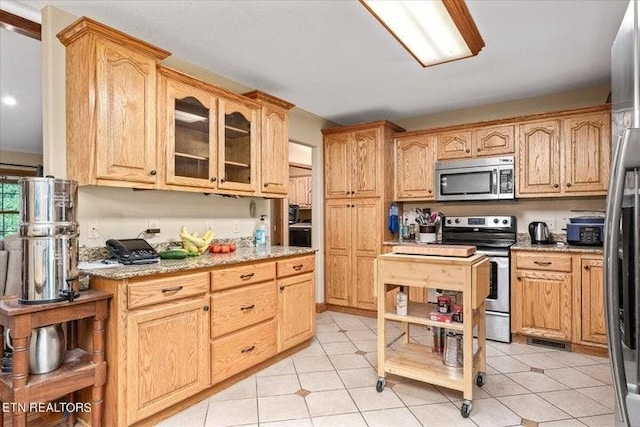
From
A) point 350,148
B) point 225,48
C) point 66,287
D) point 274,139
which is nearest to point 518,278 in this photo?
point 350,148

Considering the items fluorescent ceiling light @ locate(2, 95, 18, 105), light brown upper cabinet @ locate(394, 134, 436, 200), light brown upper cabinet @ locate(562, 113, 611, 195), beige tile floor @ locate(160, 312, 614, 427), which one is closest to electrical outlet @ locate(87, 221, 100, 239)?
beige tile floor @ locate(160, 312, 614, 427)

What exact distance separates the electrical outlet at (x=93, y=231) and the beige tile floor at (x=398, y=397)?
4.04ft

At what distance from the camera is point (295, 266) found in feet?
9.86

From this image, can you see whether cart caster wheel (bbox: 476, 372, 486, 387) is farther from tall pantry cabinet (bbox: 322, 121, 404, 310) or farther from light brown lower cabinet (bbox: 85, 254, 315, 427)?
tall pantry cabinet (bbox: 322, 121, 404, 310)

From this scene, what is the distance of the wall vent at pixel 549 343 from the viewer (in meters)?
3.16

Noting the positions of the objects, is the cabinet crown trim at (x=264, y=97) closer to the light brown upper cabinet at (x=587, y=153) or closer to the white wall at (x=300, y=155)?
the white wall at (x=300, y=155)

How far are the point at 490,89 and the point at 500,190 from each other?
40.6 inches

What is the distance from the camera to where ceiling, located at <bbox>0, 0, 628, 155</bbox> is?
216cm

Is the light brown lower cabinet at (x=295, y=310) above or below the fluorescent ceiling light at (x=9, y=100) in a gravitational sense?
below

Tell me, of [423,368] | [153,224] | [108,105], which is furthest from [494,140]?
[108,105]

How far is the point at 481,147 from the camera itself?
3807 mm

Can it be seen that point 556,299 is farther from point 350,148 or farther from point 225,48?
point 225,48

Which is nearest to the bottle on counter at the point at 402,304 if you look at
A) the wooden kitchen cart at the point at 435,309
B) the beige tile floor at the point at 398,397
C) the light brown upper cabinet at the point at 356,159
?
the wooden kitchen cart at the point at 435,309

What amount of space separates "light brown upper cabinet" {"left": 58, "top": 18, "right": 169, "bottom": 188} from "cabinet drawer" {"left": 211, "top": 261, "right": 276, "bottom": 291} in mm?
786
